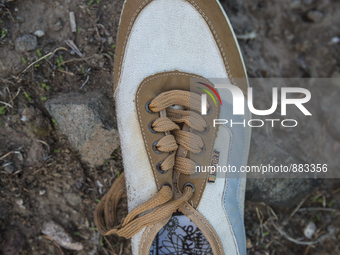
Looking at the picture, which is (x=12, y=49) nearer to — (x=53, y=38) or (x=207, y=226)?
(x=53, y=38)

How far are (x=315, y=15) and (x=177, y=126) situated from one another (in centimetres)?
205

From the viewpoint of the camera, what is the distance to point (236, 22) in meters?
2.44

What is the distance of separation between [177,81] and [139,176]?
80 centimetres

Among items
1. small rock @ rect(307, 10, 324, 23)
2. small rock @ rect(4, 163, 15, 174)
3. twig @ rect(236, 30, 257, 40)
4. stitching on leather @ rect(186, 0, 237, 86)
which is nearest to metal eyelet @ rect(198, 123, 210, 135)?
stitching on leather @ rect(186, 0, 237, 86)

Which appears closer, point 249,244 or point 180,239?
point 180,239

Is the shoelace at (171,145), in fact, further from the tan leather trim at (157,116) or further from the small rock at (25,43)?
the small rock at (25,43)

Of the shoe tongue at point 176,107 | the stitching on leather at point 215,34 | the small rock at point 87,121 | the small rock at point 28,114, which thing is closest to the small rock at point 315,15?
the stitching on leather at point 215,34

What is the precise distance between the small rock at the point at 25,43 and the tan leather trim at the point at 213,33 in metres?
0.75

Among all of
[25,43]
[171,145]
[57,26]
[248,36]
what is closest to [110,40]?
[57,26]

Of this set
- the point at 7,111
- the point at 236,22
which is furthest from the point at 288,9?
the point at 7,111

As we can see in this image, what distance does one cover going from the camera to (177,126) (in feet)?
6.14

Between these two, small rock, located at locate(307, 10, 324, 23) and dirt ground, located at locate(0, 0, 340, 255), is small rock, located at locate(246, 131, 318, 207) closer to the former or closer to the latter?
dirt ground, located at locate(0, 0, 340, 255)

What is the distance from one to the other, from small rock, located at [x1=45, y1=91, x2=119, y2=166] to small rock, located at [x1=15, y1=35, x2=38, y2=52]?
19.0 inches

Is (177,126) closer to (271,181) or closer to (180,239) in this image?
(180,239)
